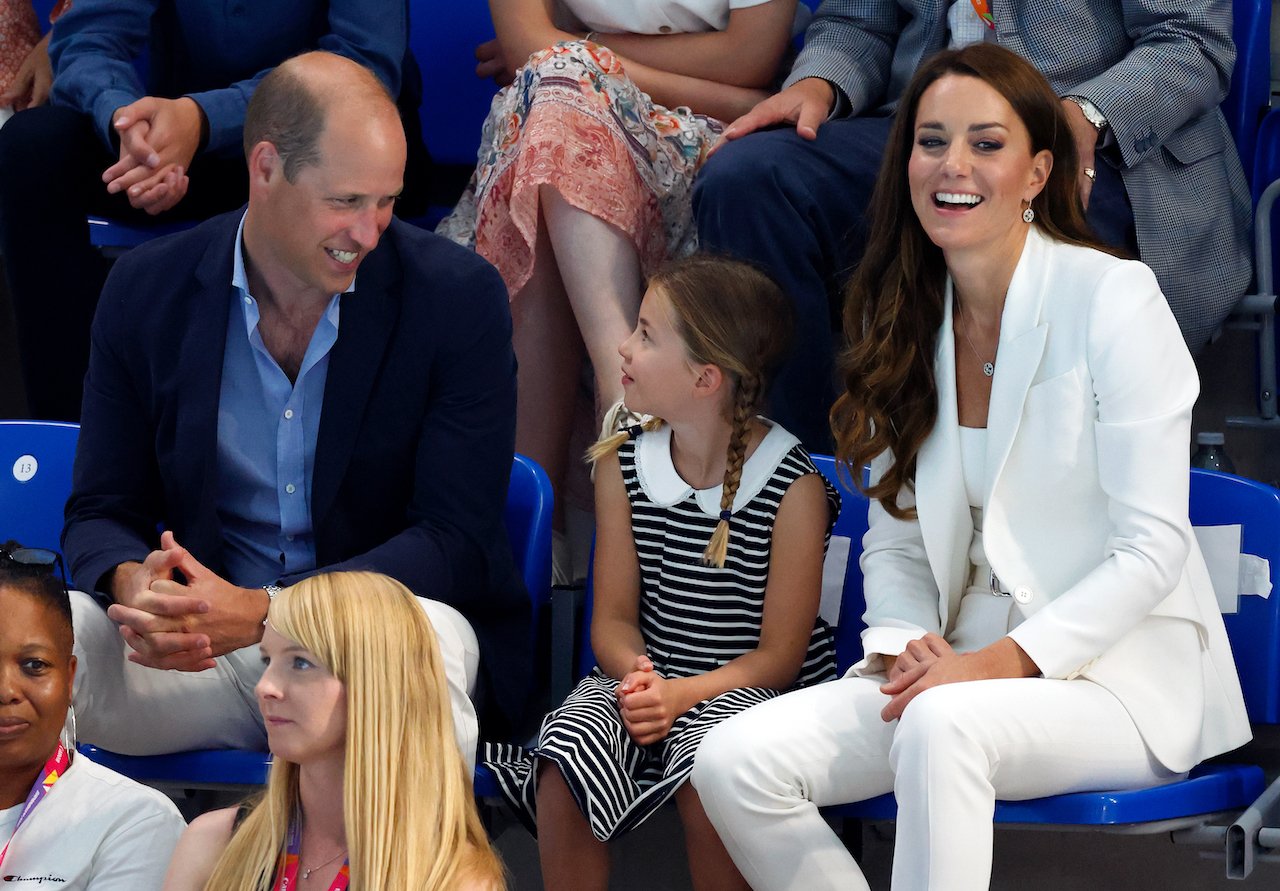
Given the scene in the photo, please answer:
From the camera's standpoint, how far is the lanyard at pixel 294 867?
6.07ft

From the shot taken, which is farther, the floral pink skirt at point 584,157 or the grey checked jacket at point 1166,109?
the floral pink skirt at point 584,157

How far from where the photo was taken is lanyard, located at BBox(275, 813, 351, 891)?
185 centimetres

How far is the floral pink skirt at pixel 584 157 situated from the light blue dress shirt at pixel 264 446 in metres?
0.58

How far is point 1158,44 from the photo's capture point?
2.87 m

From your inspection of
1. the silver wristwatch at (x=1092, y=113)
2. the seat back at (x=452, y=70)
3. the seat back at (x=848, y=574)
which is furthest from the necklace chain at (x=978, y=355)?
the seat back at (x=452, y=70)

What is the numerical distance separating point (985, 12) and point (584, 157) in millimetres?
734

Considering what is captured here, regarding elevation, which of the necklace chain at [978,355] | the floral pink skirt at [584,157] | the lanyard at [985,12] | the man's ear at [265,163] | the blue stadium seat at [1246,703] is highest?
the lanyard at [985,12]

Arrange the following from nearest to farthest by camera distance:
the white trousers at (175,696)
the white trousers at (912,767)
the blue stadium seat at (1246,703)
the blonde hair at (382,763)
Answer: the blonde hair at (382,763) → the white trousers at (912,767) → the blue stadium seat at (1246,703) → the white trousers at (175,696)

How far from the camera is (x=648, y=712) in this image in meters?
2.28

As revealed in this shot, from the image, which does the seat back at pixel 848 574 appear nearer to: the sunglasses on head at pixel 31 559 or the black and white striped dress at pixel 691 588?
the black and white striped dress at pixel 691 588

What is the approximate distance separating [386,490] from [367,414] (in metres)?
0.11

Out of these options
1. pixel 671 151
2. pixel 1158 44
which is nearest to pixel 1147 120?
pixel 1158 44

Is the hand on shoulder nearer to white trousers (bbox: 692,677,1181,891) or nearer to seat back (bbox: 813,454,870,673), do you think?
seat back (bbox: 813,454,870,673)

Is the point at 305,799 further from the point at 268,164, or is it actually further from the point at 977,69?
the point at 977,69
